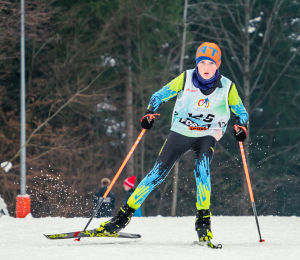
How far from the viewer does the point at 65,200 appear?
55.3ft

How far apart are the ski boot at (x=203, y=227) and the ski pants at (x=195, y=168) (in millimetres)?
68

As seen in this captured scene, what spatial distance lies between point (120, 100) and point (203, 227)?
15.1m

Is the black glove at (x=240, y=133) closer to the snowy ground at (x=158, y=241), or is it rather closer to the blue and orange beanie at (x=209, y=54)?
the blue and orange beanie at (x=209, y=54)

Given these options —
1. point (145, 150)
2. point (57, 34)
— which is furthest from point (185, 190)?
point (57, 34)

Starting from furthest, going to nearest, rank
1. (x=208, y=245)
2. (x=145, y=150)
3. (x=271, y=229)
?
1. (x=145, y=150)
2. (x=271, y=229)
3. (x=208, y=245)

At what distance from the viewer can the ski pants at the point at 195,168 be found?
16.2 ft

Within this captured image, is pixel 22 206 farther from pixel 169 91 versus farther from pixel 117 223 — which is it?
pixel 169 91

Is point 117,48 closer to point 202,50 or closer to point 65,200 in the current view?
point 65,200

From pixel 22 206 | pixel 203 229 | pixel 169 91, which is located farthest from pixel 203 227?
pixel 22 206

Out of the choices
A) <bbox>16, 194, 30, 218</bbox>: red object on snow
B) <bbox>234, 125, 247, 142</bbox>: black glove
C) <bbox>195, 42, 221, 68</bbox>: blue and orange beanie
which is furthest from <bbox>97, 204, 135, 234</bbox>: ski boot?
<bbox>16, 194, 30, 218</bbox>: red object on snow

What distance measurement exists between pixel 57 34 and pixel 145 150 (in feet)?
22.8

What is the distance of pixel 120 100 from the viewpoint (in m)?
19.8

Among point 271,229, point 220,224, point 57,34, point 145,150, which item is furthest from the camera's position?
point 145,150

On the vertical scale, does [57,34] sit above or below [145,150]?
above
